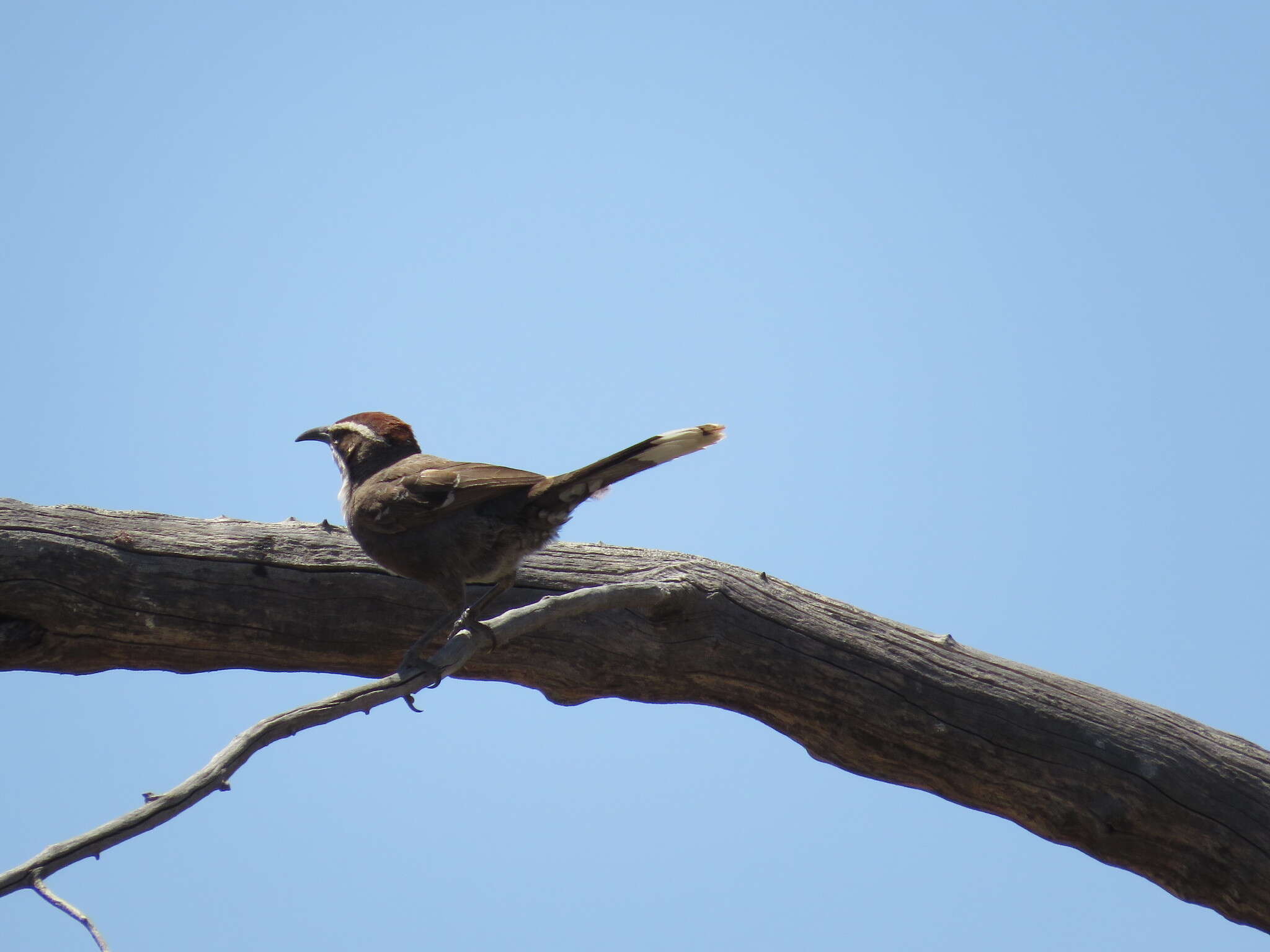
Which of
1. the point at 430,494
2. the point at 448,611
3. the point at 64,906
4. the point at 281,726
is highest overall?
the point at 430,494

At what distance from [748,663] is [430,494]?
1966mm

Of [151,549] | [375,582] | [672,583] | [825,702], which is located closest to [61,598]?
[151,549]

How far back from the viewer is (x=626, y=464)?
4.84m

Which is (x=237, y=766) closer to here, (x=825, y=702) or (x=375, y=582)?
(x=375, y=582)

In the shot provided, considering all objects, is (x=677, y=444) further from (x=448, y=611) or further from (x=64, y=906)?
(x=64, y=906)

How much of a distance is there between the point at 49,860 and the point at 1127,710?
5049 mm

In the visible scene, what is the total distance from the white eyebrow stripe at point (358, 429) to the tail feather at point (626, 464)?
157 centimetres

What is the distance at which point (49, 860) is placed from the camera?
2662mm

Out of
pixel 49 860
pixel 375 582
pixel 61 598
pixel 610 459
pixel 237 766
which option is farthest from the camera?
pixel 375 582

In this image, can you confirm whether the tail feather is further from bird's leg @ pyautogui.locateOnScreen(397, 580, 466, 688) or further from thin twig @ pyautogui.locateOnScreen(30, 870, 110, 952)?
thin twig @ pyautogui.locateOnScreen(30, 870, 110, 952)

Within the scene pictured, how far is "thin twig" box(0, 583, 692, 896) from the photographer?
2.69 m

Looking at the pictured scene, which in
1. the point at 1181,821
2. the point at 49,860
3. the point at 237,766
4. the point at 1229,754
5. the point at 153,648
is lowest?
the point at 49,860

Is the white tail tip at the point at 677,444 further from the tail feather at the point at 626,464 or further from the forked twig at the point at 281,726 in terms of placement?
the forked twig at the point at 281,726

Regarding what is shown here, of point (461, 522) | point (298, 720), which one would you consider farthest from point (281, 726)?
point (461, 522)
